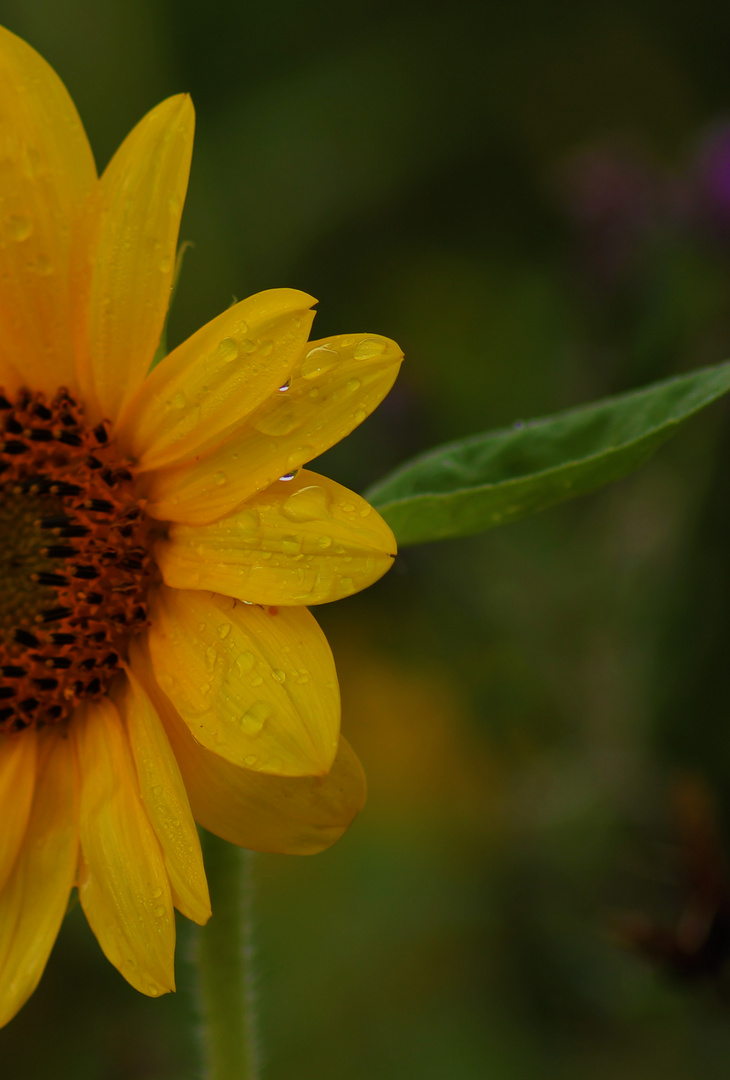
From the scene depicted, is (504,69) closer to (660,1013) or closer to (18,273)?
(18,273)

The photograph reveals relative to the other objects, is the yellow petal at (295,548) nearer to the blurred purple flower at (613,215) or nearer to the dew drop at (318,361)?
the dew drop at (318,361)

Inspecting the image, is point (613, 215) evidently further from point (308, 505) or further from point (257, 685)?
point (257, 685)

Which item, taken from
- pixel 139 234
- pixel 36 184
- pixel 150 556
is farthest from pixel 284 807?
pixel 36 184

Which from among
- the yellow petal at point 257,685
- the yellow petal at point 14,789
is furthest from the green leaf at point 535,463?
the yellow petal at point 14,789

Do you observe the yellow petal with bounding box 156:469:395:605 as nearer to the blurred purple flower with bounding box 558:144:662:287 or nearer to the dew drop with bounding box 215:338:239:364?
the dew drop with bounding box 215:338:239:364

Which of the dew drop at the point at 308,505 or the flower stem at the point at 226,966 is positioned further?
the flower stem at the point at 226,966

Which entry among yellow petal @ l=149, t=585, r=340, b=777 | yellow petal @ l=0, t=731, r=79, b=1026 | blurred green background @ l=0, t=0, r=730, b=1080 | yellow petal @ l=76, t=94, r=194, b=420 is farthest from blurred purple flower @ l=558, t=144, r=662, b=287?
yellow petal @ l=0, t=731, r=79, b=1026
